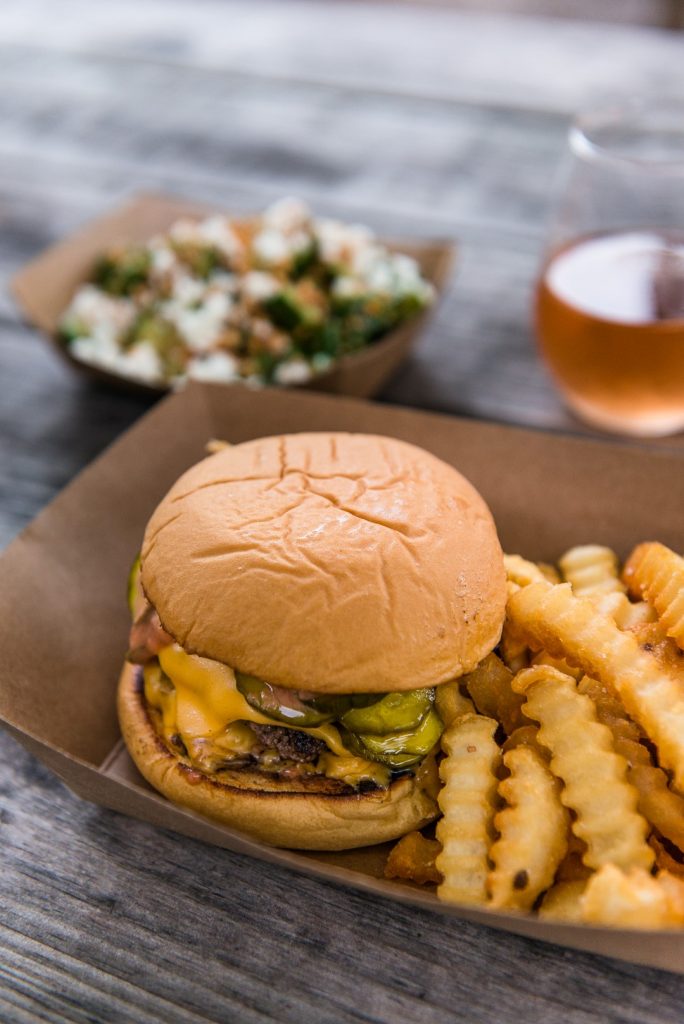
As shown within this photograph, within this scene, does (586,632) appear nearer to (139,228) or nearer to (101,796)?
(101,796)

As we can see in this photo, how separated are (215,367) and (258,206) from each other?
1352 mm

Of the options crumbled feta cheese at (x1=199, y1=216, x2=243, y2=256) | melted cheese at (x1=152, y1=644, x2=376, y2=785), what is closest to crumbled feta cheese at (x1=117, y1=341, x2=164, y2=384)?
crumbled feta cheese at (x1=199, y1=216, x2=243, y2=256)

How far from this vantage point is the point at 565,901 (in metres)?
1.50

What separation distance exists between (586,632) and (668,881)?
0.41 m

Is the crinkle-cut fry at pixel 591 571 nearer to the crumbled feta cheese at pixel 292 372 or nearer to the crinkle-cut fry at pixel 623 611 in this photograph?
the crinkle-cut fry at pixel 623 611

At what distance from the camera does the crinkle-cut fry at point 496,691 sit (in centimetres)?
179

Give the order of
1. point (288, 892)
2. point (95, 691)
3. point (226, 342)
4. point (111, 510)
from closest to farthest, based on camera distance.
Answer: point (288, 892) < point (95, 691) < point (111, 510) < point (226, 342)

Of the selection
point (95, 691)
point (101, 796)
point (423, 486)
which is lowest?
point (95, 691)

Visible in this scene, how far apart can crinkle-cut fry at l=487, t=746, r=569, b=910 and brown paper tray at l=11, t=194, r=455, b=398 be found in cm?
140

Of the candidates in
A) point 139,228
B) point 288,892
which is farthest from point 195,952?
point 139,228

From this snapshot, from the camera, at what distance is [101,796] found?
1.73 meters

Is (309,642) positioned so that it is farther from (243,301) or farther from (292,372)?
(243,301)

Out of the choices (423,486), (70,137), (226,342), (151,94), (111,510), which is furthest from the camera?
(151,94)

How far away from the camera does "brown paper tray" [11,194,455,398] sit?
275cm
